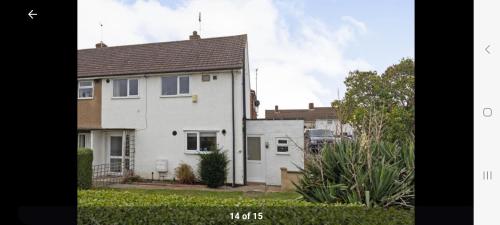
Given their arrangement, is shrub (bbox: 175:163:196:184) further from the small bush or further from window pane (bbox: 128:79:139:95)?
window pane (bbox: 128:79:139:95)

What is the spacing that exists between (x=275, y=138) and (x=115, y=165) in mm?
6708

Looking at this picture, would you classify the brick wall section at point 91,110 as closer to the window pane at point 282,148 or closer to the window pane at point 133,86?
the window pane at point 133,86

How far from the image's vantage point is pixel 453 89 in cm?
113

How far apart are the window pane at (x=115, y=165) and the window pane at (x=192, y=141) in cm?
309

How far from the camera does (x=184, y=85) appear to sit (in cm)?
1119

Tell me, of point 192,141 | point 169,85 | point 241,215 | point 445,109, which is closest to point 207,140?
point 192,141

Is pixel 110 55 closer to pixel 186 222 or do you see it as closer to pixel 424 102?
pixel 186 222

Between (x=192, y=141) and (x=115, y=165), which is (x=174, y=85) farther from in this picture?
(x=115, y=165)

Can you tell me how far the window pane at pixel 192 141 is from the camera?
11.1 m

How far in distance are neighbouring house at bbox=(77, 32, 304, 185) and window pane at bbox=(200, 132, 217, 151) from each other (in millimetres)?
38
